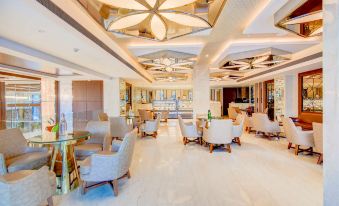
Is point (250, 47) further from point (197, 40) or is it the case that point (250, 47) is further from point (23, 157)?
point (23, 157)

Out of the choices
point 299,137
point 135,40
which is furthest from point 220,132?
point 135,40

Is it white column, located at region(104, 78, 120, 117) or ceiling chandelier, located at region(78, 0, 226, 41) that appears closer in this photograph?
ceiling chandelier, located at region(78, 0, 226, 41)

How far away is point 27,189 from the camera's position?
200cm

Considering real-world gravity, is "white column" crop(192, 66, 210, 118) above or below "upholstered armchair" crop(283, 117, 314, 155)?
above

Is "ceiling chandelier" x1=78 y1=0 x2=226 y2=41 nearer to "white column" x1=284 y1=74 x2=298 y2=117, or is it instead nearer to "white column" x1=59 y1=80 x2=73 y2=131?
"white column" x1=284 y1=74 x2=298 y2=117

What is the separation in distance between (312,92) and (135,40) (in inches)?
266

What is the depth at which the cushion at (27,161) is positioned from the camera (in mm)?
2910

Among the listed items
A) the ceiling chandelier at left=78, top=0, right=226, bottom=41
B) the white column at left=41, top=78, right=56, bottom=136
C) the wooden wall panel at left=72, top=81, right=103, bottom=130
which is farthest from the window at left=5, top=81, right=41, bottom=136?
the ceiling chandelier at left=78, top=0, right=226, bottom=41

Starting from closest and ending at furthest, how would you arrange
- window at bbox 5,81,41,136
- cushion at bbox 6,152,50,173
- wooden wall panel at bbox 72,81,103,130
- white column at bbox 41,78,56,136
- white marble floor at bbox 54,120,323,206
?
white marble floor at bbox 54,120,323,206 < cushion at bbox 6,152,50,173 < window at bbox 5,81,41,136 < white column at bbox 41,78,56,136 < wooden wall panel at bbox 72,81,103,130

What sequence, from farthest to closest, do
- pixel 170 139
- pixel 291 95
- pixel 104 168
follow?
pixel 291 95 → pixel 170 139 → pixel 104 168

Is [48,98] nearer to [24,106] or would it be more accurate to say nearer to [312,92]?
[24,106]

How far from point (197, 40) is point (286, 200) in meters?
3.50

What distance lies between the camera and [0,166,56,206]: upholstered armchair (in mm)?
1896

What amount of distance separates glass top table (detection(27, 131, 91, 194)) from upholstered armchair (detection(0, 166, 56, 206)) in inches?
32.7
